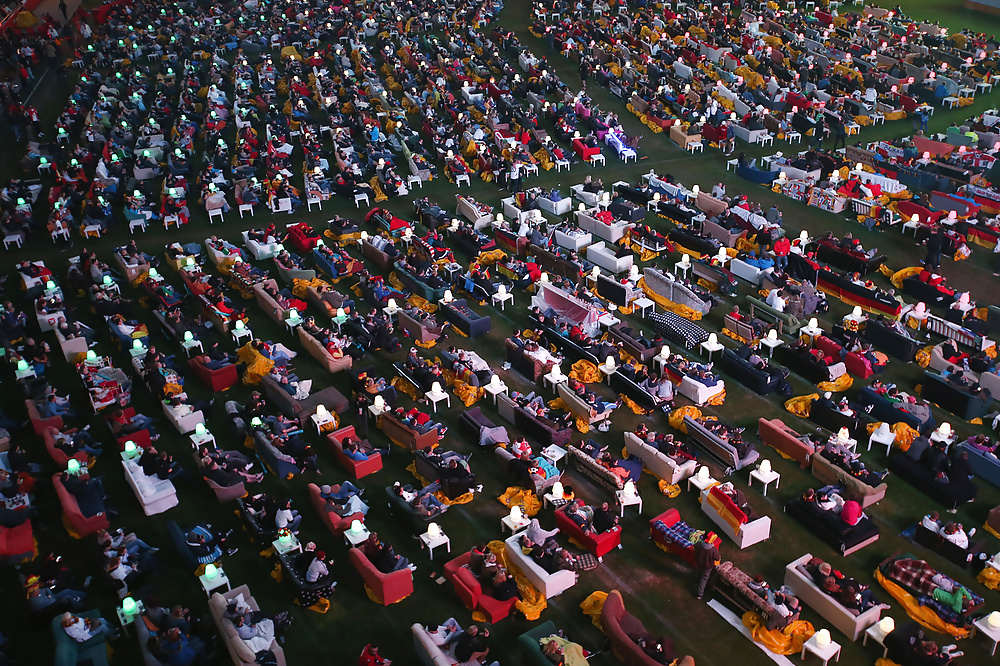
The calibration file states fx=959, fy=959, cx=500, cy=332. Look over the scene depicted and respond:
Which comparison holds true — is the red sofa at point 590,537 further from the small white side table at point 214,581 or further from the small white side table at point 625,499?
the small white side table at point 214,581

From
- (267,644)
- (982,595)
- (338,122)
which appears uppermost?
(338,122)

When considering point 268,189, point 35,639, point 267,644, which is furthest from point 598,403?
point 268,189

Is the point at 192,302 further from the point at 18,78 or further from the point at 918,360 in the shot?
the point at 18,78

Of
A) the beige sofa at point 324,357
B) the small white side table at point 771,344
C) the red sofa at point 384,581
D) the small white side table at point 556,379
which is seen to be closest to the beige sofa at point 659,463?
the small white side table at point 556,379

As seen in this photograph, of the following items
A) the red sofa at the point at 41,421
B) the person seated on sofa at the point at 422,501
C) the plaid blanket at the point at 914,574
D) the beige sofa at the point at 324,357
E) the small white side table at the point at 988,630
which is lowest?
the small white side table at the point at 988,630

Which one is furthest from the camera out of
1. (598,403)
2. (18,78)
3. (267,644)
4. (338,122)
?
(18,78)
